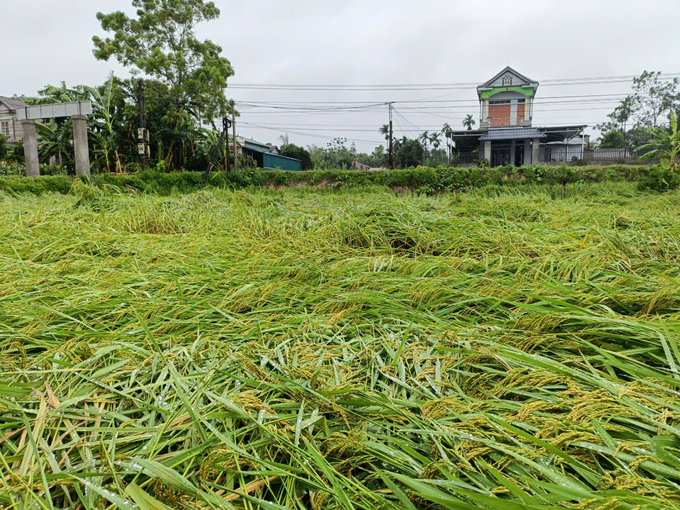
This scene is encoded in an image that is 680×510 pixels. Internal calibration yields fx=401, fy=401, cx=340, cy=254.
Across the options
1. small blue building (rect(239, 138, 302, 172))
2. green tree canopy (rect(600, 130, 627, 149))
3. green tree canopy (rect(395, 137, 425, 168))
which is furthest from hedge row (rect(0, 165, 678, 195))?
green tree canopy (rect(600, 130, 627, 149))

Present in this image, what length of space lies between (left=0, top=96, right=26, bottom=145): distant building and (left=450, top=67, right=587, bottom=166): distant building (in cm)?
2795

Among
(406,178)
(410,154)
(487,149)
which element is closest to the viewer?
(406,178)

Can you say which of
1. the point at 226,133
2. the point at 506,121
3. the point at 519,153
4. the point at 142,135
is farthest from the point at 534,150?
the point at 142,135

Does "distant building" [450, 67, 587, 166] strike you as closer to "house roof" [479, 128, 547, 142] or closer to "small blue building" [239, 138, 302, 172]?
"house roof" [479, 128, 547, 142]

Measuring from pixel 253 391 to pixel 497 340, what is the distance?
806mm

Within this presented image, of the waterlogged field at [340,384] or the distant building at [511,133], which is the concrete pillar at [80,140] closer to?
the waterlogged field at [340,384]

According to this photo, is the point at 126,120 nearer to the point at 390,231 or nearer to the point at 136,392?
the point at 390,231

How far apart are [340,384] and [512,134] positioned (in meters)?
25.2

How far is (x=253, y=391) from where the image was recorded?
103cm

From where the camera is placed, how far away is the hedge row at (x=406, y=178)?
10.3 m

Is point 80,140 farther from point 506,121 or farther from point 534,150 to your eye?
point 506,121

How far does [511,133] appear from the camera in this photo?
23.4 metres

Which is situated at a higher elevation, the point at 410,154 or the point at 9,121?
the point at 9,121

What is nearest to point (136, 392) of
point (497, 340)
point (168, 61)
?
point (497, 340)
